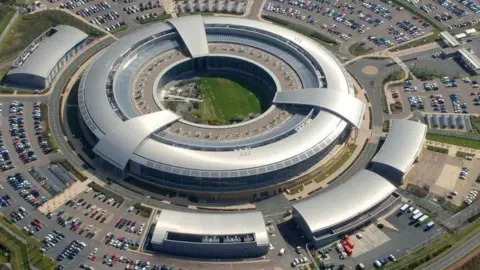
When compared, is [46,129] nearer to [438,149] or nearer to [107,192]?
[107,192]

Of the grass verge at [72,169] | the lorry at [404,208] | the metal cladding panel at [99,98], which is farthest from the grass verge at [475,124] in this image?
the grass verge at [72,169]

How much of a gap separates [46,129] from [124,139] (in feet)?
107

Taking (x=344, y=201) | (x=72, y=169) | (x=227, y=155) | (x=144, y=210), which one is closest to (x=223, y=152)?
(x=227, y=155)

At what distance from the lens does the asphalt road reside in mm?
153000

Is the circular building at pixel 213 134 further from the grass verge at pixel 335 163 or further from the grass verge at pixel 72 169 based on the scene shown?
the grass verge at pixel 72 169

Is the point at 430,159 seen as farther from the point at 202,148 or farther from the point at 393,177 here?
the point at 202,148

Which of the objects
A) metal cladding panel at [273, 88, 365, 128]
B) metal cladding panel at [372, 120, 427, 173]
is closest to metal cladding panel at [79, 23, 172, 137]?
metal cladding panel at [273, 88, 365, 128]

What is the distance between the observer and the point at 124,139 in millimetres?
171875

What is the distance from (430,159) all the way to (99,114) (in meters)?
99.0

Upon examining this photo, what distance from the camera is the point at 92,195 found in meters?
168

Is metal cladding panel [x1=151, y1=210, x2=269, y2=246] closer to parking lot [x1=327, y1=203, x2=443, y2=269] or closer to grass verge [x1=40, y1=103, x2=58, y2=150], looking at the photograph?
parking lot [x1=327, y1=203, x2=443, y2=269]

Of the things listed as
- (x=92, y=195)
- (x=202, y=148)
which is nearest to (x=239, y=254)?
(x=202, y=148)

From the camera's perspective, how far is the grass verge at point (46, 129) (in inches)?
7244

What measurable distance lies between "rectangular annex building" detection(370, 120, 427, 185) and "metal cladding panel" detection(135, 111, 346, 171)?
1904 centimetres
